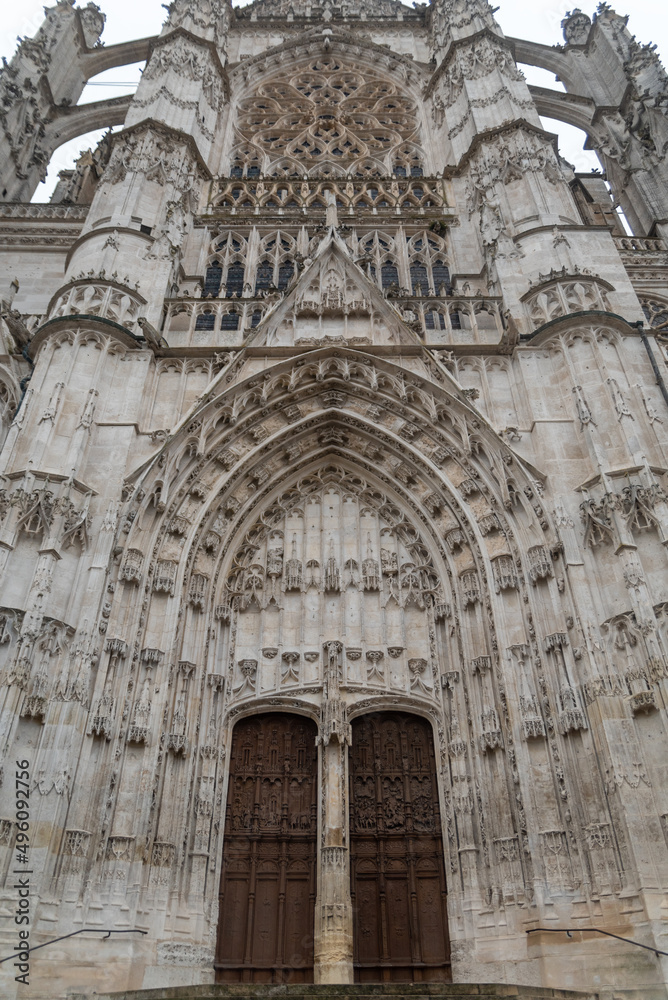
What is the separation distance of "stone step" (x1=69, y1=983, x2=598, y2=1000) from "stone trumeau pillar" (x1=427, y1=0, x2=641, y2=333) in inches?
381

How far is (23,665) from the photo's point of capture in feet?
28.4

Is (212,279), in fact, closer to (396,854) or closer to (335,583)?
(335,583)

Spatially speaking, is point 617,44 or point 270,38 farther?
point 270,38

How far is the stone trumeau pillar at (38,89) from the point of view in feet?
62.8

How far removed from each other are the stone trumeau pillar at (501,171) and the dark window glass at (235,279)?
15.8 ft

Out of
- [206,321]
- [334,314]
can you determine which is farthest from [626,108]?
[206,321]

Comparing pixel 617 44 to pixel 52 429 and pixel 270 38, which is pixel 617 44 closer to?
pixel 270 38

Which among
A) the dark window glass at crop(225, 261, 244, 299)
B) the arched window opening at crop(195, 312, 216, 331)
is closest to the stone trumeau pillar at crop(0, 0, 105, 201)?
the dark window glass at crop(225, 261, 244, 299)

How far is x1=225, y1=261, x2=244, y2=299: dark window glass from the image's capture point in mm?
15773

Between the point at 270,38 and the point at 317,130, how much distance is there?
5.57m

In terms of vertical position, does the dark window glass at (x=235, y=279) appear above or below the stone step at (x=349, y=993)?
above

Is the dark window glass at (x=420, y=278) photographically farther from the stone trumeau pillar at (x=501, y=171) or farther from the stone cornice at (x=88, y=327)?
the stone cornice at (x=88, y=327)

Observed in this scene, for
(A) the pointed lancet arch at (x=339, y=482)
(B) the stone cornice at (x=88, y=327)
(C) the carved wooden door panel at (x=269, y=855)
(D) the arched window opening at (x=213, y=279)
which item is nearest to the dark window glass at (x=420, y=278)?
(A) the pointed lancet arch at (x=339, y=482)

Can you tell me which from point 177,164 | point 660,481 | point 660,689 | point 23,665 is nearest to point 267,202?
point 177,164
